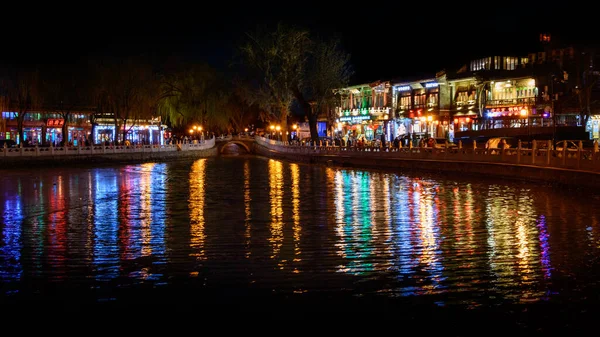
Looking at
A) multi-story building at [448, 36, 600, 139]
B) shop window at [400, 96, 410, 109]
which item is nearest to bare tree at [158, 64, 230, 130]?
shop window at [400, 96, 410, 109]

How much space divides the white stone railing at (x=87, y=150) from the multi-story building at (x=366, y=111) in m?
18.0

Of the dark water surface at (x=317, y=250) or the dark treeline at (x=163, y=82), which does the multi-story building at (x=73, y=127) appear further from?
the dark water surface at (x=317, y=250)

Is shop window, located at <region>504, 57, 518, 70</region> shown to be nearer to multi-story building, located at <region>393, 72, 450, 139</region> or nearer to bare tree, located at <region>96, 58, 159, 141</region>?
multi-story building, located at <region>393, 72, 450, 139</region>

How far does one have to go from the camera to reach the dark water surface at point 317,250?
10.7 m

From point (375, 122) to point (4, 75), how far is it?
3916 centimetres

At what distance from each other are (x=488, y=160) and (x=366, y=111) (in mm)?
39415

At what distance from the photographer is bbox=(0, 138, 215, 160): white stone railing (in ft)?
180

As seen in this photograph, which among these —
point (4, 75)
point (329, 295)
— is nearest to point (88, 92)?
point (4, 75)

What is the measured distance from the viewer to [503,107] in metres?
57.2

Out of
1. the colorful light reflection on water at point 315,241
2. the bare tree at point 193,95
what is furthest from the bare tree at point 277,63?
the colorful light reflection on water at point 315,241

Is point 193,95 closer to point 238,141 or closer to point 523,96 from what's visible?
point 238,141

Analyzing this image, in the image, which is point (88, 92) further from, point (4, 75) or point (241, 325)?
point (241, 325)

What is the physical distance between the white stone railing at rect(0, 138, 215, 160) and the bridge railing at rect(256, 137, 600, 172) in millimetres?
20013

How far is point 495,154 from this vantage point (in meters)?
36.9
